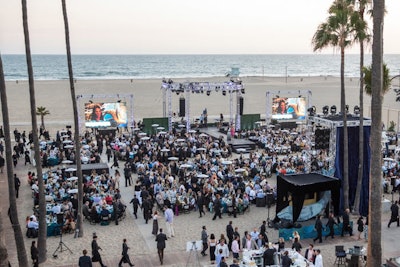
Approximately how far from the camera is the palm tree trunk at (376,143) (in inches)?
423

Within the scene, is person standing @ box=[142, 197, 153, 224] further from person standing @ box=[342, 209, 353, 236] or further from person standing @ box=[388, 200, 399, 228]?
person standing @ box=[388, 200, 399, 228]

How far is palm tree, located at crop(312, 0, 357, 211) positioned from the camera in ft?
64.6

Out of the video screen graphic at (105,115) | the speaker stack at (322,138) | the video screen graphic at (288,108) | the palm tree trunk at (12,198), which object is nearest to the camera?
the palm tree trunk at (12,198)

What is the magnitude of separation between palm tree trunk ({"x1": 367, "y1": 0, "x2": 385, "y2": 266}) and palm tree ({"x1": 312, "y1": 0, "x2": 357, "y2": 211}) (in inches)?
352

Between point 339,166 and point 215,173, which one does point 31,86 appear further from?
point 339,166

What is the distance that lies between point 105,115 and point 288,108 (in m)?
17.5

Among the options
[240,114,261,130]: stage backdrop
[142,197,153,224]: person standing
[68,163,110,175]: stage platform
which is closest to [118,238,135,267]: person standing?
[142,197,153,224]: person standing

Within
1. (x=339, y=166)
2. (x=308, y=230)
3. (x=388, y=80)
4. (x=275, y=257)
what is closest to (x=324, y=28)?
(x=388, y=80)

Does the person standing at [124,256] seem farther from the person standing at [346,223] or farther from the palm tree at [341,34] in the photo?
the palm tree at [341,34]

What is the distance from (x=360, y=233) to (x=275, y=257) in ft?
17.0

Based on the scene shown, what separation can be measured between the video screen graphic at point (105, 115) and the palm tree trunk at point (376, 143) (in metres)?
31.7

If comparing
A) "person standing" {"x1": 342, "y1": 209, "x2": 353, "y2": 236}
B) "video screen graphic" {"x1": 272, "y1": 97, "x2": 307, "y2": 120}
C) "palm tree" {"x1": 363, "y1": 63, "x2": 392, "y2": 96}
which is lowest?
"person standing" {"x1": 342, "y1": 209, "x2": 353, "y2": 236}

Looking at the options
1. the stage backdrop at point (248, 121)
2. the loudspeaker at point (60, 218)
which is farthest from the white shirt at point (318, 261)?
the stage backdrop at point (248, 121)

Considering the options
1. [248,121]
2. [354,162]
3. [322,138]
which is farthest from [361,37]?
[248,121]
